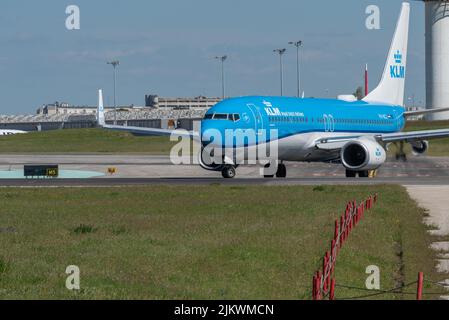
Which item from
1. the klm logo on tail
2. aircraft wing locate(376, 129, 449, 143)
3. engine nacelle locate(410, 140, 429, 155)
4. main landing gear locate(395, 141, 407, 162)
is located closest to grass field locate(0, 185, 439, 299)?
aircraft wing locate(376, 129, 449, 143)

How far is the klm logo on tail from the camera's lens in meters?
74.4

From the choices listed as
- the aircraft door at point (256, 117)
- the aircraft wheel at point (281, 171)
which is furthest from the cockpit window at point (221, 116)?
the aircraft wheel at point (281, 171)

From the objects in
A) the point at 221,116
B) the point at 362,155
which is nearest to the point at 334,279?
the point at 221,116

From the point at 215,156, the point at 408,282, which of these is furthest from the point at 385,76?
the point at 408,282

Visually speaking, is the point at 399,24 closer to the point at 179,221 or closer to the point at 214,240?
the point at 179,221

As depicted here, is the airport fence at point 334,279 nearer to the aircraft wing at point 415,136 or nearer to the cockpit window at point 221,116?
the cockpit window at point 221,116

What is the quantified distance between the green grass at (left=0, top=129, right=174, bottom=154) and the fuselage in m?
58.2

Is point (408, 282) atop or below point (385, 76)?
below

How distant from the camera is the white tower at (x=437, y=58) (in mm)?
164250

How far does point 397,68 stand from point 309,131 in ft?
55.2

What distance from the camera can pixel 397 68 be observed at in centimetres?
7500

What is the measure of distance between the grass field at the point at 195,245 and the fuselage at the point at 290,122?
12.8 m

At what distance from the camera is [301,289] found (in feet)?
63.4
